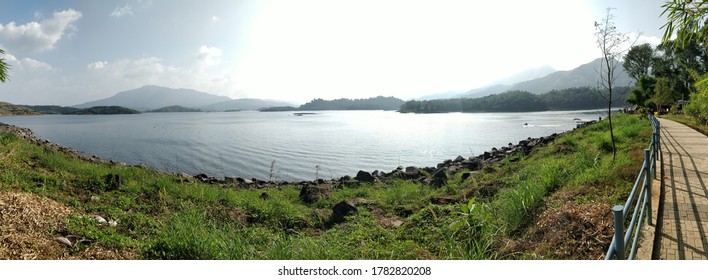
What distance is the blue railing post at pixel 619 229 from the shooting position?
2.50 meters

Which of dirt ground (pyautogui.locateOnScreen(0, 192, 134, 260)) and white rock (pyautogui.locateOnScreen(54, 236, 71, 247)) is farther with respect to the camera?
white rock (pyautogui.locateOnScreen(54, 236, 71, 247))

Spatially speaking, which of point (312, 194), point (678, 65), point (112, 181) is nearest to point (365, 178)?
point (312, 194)

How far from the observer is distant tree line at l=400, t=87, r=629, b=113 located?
69100mm

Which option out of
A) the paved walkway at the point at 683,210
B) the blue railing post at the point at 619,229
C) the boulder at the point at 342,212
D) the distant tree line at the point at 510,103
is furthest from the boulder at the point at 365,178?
the distant tree line at the point at 510,103

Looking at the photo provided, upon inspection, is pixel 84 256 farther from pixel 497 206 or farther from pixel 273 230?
pixel 497 206

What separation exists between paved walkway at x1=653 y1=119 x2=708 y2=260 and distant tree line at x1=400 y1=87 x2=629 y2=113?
5347 centimetres

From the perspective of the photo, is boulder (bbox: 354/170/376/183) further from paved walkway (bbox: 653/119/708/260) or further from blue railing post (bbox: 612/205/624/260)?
blue railing post (bbox: 612/205/624/260)

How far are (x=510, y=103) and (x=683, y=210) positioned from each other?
104847mm

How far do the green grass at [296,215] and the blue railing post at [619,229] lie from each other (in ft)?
5.20

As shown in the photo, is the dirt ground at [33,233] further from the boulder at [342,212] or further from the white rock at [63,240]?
the boulder at [342,212]

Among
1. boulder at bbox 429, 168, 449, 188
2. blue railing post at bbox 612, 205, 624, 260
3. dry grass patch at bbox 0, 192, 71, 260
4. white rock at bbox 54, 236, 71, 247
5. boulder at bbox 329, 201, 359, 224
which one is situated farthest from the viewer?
boulder at bbox 429, 168, 449, 188

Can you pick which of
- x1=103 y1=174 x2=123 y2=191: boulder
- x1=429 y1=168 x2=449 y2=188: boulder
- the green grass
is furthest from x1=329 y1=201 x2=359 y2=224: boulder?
x1=103 y1=174 x2=123 y2=191: boulder

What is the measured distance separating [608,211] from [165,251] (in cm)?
559
